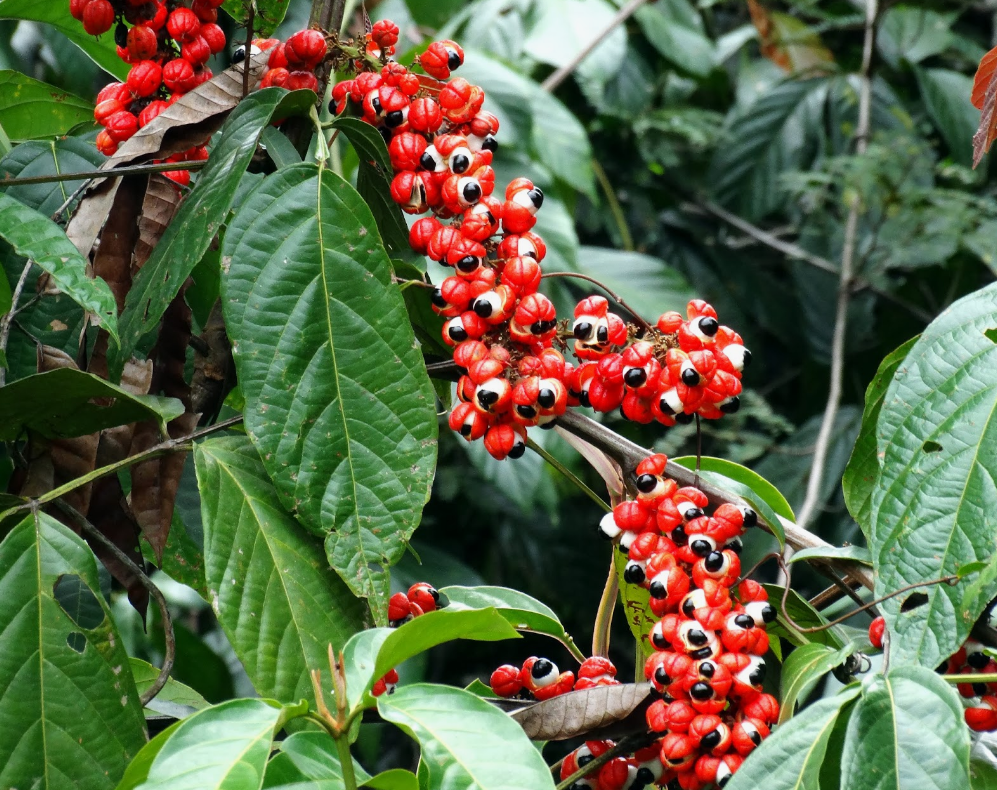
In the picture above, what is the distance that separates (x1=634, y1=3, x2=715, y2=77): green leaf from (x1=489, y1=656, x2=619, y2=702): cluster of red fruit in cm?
205

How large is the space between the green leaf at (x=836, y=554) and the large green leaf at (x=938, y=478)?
0.05 meters

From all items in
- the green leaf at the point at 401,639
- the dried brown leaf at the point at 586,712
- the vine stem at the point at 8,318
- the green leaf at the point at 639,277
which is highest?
the vine stem at the point at 8,318

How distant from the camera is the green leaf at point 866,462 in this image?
31.4 inches

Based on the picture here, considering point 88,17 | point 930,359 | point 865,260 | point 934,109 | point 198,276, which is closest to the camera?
point 930,359

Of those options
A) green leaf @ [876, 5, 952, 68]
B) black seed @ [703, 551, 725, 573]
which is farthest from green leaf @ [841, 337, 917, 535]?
green leaf @ [876, 5, 952, 68]

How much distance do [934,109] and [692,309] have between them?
2193 millimetres

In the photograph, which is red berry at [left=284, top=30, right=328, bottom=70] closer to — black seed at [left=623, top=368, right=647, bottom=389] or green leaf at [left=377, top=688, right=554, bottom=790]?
black seed at [left=623, top=368, right=647, bottom=389]

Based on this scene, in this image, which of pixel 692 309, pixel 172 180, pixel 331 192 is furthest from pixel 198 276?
pixel 692 309

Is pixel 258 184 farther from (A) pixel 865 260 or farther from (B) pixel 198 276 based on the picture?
(A) pixel 865 260

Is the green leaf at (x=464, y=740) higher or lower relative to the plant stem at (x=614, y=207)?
higher

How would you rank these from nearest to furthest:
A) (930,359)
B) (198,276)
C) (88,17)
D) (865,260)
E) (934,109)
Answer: (930,359)
(88,17)
(198,276)
(865,260)
(934,109)

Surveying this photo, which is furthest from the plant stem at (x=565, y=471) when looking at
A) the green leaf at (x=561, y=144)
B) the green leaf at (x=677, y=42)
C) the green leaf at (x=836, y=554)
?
the green leaf at (x=677, y=42)

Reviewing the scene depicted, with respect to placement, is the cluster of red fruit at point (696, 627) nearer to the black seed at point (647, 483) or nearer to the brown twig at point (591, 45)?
the black seed at point (647, 483)

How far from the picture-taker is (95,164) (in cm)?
97
